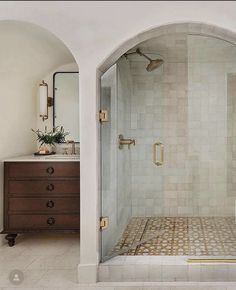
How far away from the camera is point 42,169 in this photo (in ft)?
9.59

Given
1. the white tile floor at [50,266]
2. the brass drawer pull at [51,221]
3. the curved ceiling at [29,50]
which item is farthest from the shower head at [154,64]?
the white tile floor at [50,266]

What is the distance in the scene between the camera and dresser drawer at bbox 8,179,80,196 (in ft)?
9.57

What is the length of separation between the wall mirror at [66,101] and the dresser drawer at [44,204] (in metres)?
0.83

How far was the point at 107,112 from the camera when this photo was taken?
2395 mm

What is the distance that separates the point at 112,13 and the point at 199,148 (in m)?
1.39

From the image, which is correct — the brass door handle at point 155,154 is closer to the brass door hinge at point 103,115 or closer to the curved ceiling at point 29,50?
the brass door hinge at point 103,115

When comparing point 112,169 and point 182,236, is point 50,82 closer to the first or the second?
point 112,169

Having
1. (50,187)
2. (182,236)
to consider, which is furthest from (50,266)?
(182,236)

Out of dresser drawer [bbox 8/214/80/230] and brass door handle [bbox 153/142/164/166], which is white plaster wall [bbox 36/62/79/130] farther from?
brass door handle [bbox 153/142/164/166]

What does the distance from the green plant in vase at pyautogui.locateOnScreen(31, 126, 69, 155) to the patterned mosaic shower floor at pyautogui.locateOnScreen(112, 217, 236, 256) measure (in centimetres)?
120

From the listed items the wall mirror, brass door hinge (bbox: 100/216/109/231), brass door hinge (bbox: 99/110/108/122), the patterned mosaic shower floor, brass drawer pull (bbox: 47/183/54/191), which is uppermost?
the wall mirror

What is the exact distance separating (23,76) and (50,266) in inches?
71.9

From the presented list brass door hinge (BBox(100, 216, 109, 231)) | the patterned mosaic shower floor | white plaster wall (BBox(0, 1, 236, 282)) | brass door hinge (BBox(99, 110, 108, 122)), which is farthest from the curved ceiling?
the patterned mosaic shower floor

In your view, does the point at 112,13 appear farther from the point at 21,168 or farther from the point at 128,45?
the point at 21,168
